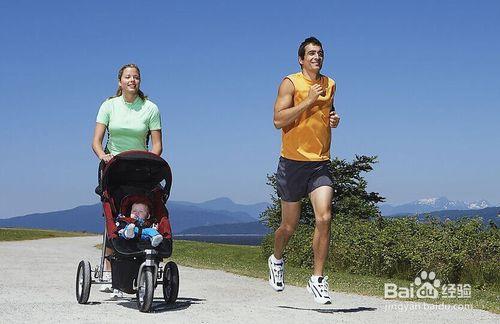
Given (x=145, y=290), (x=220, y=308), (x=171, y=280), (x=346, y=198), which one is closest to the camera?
(x=145, y=290)

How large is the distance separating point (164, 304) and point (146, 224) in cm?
100

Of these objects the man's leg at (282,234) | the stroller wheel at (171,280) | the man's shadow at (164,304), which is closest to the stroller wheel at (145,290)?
the man's shadow at (164,304)

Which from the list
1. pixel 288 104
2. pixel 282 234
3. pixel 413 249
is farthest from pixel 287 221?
pixel 413 249

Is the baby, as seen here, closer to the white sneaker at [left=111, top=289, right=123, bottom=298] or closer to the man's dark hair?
the white sneaker at [left=111, top=289, right=123, bottom=298]

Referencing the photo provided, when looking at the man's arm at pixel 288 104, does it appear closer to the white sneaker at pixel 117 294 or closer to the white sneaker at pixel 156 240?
the white sneaker at pixel 156 240

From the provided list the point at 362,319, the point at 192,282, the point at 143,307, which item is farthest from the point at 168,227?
the point at 192,282

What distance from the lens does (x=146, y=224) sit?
8.23 m

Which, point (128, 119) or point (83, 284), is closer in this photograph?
point (83, 284)

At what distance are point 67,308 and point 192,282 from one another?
146 inches

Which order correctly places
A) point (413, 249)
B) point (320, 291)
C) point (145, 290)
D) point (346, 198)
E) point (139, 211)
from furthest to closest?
point (346, 198)
point (413, 249)
point (139, 211)
point (320, 291)
point (145, 290)

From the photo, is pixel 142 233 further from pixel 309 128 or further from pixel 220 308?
pixel 309 128

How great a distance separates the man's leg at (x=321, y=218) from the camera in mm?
7781

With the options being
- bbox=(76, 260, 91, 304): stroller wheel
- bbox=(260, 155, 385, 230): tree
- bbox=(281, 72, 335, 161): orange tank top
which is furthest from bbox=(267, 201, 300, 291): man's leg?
bbox=(260, 155, 385, 230): tree

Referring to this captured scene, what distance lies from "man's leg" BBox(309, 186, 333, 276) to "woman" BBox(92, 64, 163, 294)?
2.00m
